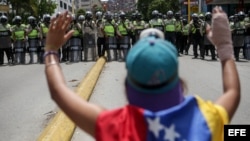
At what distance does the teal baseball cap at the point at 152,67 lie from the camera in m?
1.65

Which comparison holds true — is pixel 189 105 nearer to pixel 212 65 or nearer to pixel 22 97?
pixel 22 97

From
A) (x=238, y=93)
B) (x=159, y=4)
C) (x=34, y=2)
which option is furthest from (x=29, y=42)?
(x=159, y=4)

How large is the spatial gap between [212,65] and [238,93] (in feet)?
42.7

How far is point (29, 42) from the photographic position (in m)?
17.6

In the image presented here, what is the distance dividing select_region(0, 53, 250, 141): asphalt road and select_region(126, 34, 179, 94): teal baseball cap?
2.19 m

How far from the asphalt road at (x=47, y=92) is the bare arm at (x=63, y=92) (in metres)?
1.84

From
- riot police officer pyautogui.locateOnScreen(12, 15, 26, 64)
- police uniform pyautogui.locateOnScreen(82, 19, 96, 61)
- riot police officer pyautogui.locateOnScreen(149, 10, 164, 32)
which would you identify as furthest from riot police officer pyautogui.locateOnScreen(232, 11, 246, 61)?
riot police officer pyautogui.locateOnScreen(12, 15, 26, 64)

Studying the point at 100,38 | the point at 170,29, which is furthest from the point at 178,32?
the point at 100,38

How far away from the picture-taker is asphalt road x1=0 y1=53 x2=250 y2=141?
6.77 meters

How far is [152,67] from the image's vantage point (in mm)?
1649

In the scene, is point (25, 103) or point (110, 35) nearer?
point (25, 103)

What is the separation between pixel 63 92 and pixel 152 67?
0.44 meters

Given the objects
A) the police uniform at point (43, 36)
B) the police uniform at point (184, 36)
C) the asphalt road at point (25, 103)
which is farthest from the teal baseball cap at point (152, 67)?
the police uniform at point (184, 36)

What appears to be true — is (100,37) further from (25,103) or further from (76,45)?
(25,103)
